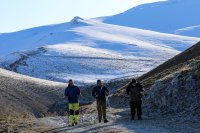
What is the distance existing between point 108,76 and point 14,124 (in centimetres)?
9273

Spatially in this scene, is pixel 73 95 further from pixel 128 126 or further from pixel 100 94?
pixel 128 126

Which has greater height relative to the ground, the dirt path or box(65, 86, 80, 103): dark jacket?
box(65, 86, 80, 103): dark jacket

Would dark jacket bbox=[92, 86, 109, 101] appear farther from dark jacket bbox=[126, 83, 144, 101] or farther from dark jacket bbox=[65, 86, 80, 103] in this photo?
dark jacket bbox=[126, 83, 144, 101]

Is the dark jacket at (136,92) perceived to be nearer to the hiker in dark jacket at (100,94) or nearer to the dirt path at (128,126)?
the dirt path at (128,126)

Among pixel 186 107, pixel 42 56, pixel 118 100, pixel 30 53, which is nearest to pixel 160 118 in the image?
pixel 186 107

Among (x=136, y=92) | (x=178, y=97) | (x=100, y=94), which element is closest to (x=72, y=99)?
(x=100, y=94)

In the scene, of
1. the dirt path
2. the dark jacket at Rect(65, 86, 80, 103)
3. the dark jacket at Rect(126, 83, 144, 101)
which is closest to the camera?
the dirt path

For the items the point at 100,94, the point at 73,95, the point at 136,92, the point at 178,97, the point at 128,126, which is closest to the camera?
the point at 128,126

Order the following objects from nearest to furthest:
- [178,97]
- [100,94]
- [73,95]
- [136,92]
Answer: [73,95], [100,94], [136,92], [178,97]

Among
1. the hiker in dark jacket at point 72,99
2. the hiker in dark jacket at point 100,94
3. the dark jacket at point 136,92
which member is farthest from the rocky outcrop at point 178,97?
the hiker in dark jacket at point 72,99

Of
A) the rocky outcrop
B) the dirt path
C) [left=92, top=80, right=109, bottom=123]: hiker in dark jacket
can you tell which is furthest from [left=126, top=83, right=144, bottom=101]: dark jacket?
the rocky outcrop

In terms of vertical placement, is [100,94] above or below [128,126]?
above

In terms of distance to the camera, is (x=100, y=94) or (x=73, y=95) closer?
(x=73, y=95)

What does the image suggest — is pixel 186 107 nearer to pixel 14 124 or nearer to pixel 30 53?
pixel 14 124
